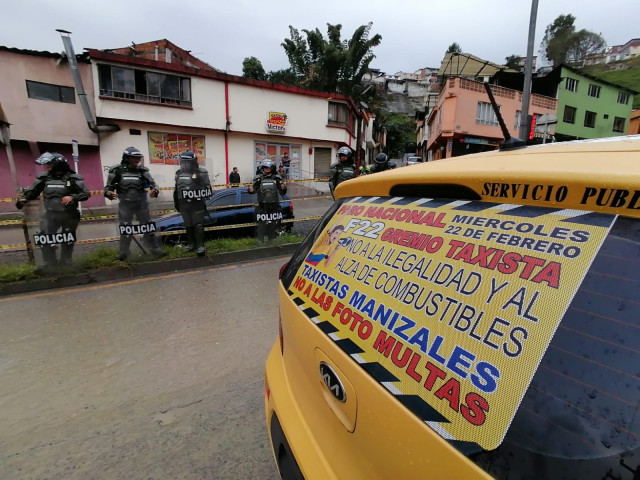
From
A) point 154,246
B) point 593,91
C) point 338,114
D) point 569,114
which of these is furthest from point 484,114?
point 154,246

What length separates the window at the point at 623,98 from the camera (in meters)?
36.6

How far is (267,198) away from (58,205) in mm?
3288

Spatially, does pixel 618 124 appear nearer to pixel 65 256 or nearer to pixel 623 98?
pixel 623 98

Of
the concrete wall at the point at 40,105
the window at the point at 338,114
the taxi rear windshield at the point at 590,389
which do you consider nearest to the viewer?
the taxi rear windshield at the point at 590,389

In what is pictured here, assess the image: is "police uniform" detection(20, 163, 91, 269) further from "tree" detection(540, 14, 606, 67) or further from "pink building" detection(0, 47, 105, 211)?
"tree" detection(540, 14, 606, 67)

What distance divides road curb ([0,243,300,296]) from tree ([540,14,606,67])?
88.0m

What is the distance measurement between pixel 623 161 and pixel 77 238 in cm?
654

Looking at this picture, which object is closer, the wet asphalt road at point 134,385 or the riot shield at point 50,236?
the wet asphalt road at point 134,385

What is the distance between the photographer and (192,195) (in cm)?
630

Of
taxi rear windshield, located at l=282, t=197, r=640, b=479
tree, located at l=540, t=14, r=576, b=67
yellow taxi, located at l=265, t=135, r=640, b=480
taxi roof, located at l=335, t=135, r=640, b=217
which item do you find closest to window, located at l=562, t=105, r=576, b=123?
taxi roof, located at l=335, t=135, r=640, b=217

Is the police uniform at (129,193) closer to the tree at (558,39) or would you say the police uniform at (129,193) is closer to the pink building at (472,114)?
the pink building at (472,114)

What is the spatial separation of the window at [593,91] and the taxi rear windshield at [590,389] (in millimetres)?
43142

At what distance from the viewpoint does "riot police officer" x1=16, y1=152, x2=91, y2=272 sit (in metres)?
5.25

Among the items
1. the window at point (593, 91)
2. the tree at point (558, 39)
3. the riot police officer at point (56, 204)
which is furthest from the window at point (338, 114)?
the tree at point (558, 39)
